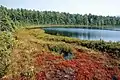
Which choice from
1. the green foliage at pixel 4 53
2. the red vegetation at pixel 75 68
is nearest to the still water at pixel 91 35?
the red vegetation at pixel 75 68

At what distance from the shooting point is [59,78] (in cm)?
3114

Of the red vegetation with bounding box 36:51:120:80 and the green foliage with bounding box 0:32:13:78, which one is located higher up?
the green foliage with bounding box 0:32:13:78

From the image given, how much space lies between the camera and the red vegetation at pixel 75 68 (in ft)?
105

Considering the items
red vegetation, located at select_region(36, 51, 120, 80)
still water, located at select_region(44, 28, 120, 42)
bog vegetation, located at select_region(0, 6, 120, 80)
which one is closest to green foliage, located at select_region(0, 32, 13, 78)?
bog vegetation, located at select_region(0, 6, 120, 80)

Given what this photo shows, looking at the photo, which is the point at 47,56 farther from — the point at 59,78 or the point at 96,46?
the point at 96,46

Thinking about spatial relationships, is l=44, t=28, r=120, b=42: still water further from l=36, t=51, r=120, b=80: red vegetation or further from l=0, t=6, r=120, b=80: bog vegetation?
l=36, t=51, r=120, b=80: red vegetation

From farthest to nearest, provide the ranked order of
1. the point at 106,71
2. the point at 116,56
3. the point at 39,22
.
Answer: the point at 39,22
the point at 116,56
the point at 106,71

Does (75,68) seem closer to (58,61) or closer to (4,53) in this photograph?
(58,61)

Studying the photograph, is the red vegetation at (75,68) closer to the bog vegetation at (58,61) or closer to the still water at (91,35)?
the bog vegetation at (58,61)

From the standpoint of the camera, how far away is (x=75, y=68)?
113 feet

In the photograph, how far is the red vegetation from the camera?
3198 centimetres

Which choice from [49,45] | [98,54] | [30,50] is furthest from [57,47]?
[98,54]

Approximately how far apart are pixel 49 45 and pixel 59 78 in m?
16.4

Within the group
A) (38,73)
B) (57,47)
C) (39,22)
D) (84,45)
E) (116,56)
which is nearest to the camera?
(38,73)
